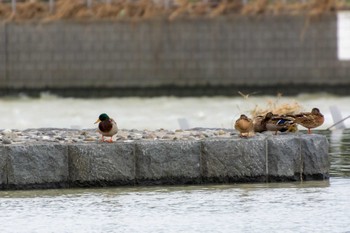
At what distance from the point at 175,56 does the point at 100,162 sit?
23301 mm

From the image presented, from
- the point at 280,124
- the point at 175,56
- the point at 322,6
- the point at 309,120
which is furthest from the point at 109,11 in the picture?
the point at 280,124

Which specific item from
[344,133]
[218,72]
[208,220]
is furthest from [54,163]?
[218,72]

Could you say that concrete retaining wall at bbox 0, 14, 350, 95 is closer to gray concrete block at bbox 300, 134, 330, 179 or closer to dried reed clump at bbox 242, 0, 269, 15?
dried reed clump at bbox 242, 0, 269, 15

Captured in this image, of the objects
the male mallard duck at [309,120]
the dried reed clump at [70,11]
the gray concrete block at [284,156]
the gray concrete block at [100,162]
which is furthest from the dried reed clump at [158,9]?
the gray concrete block at [100,162]

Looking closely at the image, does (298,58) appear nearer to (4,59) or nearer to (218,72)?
(218,72)

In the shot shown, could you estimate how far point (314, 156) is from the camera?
14.6 meters

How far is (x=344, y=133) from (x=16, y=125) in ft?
33.3

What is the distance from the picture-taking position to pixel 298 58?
121 ft

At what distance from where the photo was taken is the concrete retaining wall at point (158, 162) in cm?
1407

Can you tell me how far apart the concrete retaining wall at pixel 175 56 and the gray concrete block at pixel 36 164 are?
22621 mm

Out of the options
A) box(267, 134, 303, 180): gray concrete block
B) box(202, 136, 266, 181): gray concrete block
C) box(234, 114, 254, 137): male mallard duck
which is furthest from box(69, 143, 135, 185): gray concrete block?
box(267, 134, 303, 180): gray concrete block

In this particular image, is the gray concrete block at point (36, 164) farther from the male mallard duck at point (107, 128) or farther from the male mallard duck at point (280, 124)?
the male mallard duck at point (280, 124)

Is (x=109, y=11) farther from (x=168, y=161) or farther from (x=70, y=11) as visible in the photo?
(x=168, y=161)

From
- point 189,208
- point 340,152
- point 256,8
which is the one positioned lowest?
point 189,208
